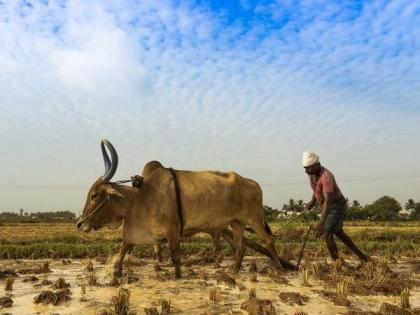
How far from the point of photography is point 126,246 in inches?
274

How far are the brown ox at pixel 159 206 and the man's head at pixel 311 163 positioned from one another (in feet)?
3.83

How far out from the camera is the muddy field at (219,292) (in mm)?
4734

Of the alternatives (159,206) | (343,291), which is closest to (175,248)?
(159,206)

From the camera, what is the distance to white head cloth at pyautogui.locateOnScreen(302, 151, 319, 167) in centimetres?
711

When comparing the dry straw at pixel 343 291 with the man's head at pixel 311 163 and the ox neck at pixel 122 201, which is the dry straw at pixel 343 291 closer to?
the man's head at pixel 311 163

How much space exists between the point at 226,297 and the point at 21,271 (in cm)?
402

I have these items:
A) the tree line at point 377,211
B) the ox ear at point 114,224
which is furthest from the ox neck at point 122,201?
the tree line at point 377,211

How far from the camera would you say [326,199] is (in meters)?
6.98

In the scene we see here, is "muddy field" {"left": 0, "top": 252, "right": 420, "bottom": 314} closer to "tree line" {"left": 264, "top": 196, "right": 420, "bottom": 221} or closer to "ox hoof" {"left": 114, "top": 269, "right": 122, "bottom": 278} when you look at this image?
"ox hoof" {"left": 114, "top": 269, "right": 122, "bottom": 278}

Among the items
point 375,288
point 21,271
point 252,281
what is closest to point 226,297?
point 252,281

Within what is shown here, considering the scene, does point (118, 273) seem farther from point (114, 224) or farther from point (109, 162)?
point (109, 162)

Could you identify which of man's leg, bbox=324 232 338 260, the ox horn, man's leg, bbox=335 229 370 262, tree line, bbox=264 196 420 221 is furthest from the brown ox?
tree line, bbox=264 196 420 221

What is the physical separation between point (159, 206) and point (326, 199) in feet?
8.19

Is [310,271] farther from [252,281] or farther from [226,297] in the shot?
[226,297]
